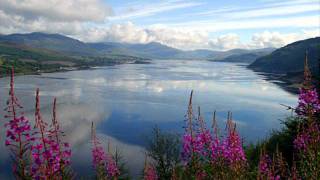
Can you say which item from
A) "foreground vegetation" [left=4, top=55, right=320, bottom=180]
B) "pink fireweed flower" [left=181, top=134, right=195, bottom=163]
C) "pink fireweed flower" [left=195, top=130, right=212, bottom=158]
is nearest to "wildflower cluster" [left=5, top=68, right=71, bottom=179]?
"foreground vegetation" [left=4, top=55, right=320, bottom=180]

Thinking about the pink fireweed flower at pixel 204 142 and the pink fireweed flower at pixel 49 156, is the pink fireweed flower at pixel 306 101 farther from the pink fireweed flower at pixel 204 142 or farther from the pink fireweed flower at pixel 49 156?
the pink fireweed flower at pixel 49 156

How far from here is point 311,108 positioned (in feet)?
19.3

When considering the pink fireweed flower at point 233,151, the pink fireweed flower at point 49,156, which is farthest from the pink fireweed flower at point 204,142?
the pink fireweed flower at point 49,156

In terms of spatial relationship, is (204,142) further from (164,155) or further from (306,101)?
(164,155)

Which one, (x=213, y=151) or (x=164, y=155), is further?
(x=164, y=155)

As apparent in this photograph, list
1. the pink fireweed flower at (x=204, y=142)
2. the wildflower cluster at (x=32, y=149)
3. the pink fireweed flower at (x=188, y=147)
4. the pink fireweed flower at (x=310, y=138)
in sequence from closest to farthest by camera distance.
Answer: the wildflower cluster at (x=32, y=149) < the pink fireweed flower at (x=310, y=138) < the pink fireweed flower at (x=188, y=147) < the pink fireweed flower at (x=204, y=142)

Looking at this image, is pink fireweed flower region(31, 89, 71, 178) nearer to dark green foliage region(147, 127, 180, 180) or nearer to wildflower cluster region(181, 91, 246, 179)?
wildflower cluster region(181, 91, 246, 179)

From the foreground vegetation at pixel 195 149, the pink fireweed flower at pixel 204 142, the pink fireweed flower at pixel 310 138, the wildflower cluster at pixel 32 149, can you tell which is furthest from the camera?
the pink fireweed flower at pixel 204 142

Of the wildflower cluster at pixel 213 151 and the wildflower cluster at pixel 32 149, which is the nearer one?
the wildflower cluster at pixel 32 149

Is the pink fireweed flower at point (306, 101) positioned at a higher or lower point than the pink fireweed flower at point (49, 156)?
higher

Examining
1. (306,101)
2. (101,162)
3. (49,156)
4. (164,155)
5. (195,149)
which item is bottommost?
(164,155)

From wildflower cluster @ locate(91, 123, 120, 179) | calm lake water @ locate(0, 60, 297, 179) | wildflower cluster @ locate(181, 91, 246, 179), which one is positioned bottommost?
calm lake water @ locate(0, 60, 297, 179)

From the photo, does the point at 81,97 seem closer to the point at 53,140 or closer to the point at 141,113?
the point at 141,113

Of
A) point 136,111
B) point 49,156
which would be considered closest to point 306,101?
point 49,156
